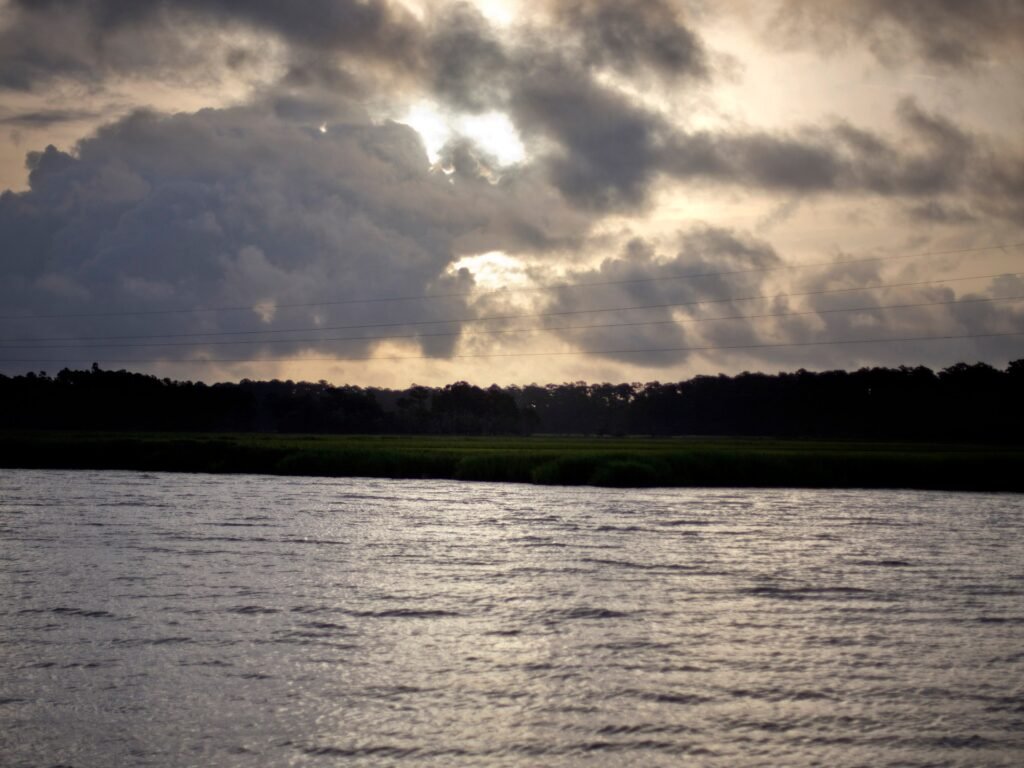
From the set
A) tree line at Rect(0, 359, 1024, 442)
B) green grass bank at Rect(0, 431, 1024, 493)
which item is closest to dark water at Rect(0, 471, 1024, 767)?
green grass bank at Rect(0, 431, 1024, 493)

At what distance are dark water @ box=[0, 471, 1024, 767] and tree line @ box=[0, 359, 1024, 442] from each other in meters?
84.5

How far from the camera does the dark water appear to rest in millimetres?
13039

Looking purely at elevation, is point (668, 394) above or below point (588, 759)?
above

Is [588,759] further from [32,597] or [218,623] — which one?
[32,597]

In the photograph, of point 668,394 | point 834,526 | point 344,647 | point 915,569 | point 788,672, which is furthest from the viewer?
point 668,394

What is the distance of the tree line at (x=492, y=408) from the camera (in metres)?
117

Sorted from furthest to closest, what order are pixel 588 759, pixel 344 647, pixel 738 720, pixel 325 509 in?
pixel 325 509, pixel 344 647, pixel 738 720, pixel 588 759

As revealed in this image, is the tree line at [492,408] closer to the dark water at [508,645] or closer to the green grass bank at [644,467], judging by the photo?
the green grass bank at [644,467]

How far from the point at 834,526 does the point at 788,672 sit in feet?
81.4

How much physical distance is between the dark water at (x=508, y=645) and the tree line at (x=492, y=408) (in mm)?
84480

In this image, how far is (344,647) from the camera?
18.2 m

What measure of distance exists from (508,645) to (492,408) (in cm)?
15877

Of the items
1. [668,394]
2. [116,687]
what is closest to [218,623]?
[116,687]

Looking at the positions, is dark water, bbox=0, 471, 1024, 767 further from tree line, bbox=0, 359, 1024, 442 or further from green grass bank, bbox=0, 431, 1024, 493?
tree line, bbox=0, 359, 1024, 442
